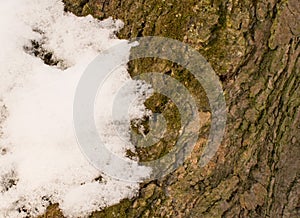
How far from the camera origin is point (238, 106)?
1.86 metres

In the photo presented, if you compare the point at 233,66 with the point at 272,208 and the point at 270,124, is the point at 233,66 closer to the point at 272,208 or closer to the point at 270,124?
the point at 270,124

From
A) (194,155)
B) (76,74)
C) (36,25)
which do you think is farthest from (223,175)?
(36,25)

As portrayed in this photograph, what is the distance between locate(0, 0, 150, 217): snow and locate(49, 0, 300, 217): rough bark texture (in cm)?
12

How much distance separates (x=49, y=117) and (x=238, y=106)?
2.69ft

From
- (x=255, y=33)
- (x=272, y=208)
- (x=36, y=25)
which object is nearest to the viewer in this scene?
(x=255, y=33)

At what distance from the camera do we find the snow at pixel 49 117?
1.86 meters

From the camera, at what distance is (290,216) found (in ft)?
6.23

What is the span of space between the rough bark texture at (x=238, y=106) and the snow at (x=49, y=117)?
115 mm

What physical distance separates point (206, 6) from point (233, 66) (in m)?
0.28

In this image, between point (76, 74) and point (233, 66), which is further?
point (76, 74)

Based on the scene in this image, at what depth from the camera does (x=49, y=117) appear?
1.90 metres

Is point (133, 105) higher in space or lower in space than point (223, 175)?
higher

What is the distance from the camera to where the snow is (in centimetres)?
186

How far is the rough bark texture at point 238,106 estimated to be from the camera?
70.6 inches
